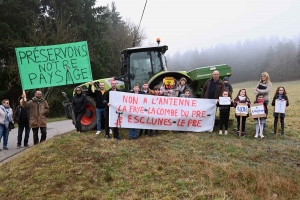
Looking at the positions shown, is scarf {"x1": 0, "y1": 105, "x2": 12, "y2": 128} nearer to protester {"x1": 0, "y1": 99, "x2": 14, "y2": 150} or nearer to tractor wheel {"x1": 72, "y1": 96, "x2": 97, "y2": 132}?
protester {"x1": 0, "y1": 99, "x2": 14, "y2": 150}

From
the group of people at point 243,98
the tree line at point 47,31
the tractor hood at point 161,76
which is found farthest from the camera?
the tree line at point 47,31

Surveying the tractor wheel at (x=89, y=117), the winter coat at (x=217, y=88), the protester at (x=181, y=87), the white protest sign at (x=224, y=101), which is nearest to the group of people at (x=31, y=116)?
the tractor wheel at (x=89, y=117)

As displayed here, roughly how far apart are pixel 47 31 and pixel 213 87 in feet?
54.6

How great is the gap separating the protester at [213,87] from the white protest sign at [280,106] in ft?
5.27

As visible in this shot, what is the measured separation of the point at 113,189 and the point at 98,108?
3662mm

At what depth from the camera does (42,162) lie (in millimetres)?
5113

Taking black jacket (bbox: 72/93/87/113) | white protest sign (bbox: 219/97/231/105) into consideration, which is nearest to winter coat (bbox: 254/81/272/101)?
white protest sign (bbox: 219/97/231/105)

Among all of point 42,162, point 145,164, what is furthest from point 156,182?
point 42,162

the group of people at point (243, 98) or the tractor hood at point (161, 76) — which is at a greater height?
the tractor hood at point (161, 76)

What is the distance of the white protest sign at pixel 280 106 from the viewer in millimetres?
7441

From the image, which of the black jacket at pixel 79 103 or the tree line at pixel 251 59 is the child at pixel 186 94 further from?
the tree line at pixel 251 59

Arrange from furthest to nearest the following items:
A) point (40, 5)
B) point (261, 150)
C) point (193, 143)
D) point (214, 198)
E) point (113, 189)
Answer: point (40, 5) < point (193, 143) < point (261, 150) < point (113, 189) < point (214, 198)

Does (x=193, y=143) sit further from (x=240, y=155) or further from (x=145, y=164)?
(x=145, y=164)

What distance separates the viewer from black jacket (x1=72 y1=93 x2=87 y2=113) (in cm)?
751
